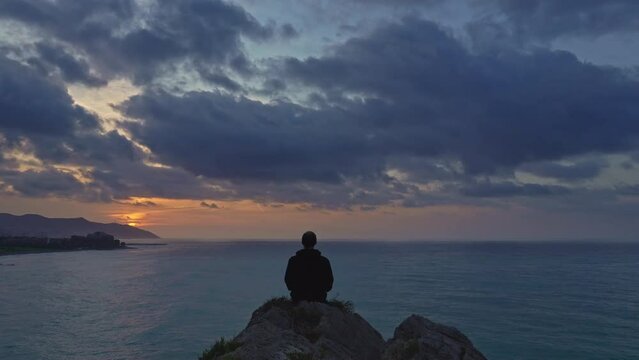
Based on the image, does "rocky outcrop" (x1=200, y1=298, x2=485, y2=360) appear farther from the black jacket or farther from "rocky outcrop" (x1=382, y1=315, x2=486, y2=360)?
the black jacket

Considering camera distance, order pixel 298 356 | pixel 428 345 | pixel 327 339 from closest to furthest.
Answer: pixel 298 356 < pixel 428 345 < pixel 327 339

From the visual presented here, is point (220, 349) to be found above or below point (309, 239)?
below

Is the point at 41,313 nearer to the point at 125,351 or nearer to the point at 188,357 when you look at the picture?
the point at 125,351

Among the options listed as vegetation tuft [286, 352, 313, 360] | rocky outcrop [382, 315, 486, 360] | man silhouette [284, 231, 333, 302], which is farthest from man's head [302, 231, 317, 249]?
vegetation tuft [286, 352, 313, 360]

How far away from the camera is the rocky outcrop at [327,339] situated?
36.4 feet

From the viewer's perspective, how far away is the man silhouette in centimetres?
1681

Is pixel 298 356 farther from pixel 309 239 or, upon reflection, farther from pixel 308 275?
pixel 309 239

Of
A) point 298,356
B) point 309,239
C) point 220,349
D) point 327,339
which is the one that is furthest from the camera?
point 309,239

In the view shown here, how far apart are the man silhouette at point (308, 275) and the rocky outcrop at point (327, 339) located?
65 cm

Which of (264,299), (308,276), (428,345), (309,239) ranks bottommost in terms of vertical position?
(264,299)

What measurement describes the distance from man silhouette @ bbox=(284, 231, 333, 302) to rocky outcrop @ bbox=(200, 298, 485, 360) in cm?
65

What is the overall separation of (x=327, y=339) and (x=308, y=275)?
3.60m

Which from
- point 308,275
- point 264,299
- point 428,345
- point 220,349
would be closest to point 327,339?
point 428,345

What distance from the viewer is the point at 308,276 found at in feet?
55.3
